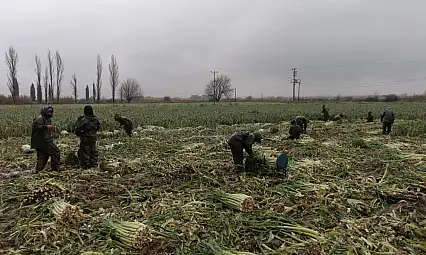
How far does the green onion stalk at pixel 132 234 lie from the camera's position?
382 cm

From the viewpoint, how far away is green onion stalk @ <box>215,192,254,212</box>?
15.9ft

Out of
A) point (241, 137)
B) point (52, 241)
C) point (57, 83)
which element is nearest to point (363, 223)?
point (241, 137)

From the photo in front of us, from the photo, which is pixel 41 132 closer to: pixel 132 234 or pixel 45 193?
pixel 45 193

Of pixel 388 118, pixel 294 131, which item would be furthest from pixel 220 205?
pixel 388 118

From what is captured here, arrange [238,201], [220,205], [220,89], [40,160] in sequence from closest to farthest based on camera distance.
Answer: [238,201], [220,205], [40,160], [220,89]

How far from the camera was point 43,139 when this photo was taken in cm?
714

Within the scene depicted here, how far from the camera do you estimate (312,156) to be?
8.64m

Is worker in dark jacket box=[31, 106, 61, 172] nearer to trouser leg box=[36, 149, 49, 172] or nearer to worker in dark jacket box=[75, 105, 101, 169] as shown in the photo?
trouser leg box=[36, 149, 49, 172]

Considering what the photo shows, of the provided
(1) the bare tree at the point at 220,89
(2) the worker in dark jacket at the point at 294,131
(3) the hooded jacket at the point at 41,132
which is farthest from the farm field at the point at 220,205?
(1) the bare tree at the point at 220,89

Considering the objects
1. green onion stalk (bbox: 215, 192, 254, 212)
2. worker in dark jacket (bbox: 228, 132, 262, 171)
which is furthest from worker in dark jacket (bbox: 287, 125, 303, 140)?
green onion stalk (bbox: 215, 192, 254, 212)

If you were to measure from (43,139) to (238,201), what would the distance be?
187 inches

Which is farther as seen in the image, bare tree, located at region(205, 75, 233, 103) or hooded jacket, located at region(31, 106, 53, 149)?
bare tree, located at region(205, 75, 233, 103)

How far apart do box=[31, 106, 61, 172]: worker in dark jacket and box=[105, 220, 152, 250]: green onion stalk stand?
3.85m

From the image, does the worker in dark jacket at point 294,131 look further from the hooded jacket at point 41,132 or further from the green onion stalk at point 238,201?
the hooded jacket at point 41,132
